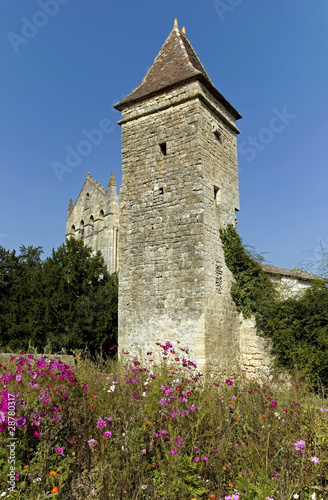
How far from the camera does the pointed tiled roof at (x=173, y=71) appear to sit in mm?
10102

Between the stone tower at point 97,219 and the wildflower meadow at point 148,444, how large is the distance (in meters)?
21.9

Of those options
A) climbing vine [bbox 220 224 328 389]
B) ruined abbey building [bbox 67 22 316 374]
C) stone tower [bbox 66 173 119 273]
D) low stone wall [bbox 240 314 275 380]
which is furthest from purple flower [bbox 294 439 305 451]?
stone tower [bbox 66 173 119 273]

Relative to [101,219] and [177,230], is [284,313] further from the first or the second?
[101,219]

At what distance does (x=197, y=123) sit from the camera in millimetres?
9562

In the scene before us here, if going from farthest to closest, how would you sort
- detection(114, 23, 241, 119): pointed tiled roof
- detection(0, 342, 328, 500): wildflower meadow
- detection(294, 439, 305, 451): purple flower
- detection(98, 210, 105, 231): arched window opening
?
detection(98, 210, 105, 231): arched window opening < detection(114, 23, 241, 119): pointed tiled roof < detection(294, 439, 305, 451): purple flower < detection(0, 342, 328, 500): wildflower meadow

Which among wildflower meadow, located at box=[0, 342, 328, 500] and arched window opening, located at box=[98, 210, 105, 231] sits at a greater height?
arched window opening, located at box=[98, 210, 105, 231]

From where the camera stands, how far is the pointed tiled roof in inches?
398

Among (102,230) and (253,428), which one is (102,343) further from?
(102,230)

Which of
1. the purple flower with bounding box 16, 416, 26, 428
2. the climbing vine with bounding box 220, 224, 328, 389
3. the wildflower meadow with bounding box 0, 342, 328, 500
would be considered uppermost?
the climbing vine with bounding box 220, 224, 328, 389

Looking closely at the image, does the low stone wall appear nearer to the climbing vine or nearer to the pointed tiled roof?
the climbing vine

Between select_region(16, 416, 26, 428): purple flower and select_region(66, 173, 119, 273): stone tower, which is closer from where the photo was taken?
select_region(16, 416, 26, 428): purple flower

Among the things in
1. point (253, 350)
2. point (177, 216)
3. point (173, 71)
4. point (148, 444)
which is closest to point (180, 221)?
point (177, 216)

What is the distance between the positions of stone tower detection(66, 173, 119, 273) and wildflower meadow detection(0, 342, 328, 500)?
21.9m

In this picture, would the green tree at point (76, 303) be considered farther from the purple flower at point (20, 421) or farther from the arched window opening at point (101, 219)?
the purple flower at point (20, 421)
